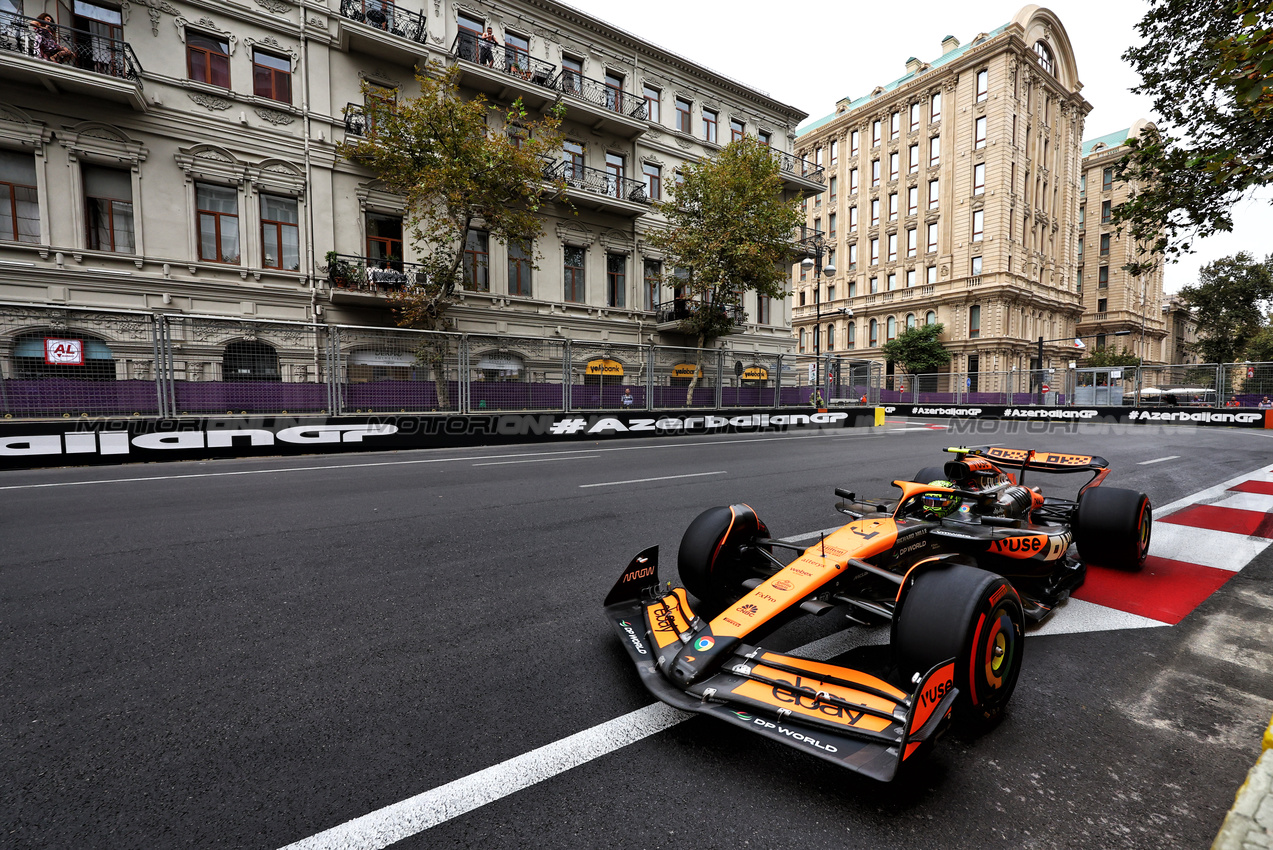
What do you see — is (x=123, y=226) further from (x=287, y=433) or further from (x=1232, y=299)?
(x=1232, y=299)

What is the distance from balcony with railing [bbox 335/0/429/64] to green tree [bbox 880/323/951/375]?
39491mm

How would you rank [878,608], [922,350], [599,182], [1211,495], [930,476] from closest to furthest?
[878,608] → [930,476] → [1211,495] → [599,182] → [922,350]

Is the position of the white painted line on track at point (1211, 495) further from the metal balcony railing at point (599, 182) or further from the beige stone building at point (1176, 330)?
the beige stone building at point (1176, 330)

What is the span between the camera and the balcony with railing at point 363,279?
17.9 m

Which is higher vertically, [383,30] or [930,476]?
[383,30]

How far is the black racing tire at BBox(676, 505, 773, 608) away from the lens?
299 centimetres

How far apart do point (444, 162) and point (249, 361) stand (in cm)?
840

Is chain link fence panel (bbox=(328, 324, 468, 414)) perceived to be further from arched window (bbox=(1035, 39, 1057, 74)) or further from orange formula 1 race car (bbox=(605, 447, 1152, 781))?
arched window (bbox=(1035, 39, 1057, 74))

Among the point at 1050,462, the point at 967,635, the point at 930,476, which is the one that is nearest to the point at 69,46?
the point at 930,476

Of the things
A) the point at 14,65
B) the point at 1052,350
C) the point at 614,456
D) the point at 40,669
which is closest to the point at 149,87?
the point at 14,65

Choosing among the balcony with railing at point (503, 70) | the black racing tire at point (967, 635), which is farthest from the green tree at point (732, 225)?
the black racing tire at point (967, 635)

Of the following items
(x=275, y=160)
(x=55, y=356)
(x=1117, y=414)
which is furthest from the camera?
(x=1117, y=414)

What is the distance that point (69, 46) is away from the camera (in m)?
14.8

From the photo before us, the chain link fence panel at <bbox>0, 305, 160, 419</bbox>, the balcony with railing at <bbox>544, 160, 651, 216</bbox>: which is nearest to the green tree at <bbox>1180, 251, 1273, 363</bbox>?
Result: the balcony with railing at <bbox>544, 160, 651, 216</bbox>
